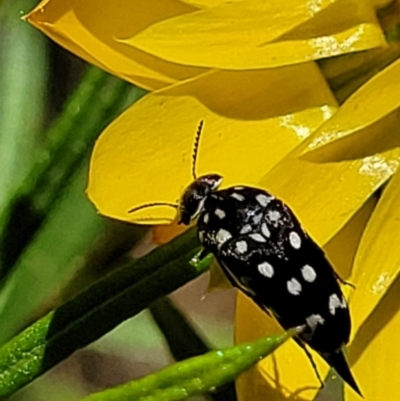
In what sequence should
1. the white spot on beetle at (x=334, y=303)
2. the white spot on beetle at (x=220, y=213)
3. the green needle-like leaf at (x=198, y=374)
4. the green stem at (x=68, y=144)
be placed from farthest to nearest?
the green stem at (x=68, y=144) < the white spot on beetle at (x=220, y=213) < the white spot on beetle at (x=334, y=303) < the green needle-like leaf at (x=198, y=374)

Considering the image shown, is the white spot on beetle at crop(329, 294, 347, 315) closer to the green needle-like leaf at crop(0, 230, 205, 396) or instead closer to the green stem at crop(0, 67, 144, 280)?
the green needle-like leaf at crop(0, 230, 205, 396)

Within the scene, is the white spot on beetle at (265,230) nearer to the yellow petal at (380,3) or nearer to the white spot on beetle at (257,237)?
the white spot on beetle at (257,237)

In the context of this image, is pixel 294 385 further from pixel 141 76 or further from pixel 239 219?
pixel 141 76

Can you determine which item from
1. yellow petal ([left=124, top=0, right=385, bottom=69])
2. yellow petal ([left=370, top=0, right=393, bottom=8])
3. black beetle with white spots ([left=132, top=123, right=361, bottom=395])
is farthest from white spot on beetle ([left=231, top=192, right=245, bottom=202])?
yellow petal ([left=370, top=0, right=393, bottom=8])

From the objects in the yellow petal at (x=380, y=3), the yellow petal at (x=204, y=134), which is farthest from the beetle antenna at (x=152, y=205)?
the yellow petal at (x=380, y=3)

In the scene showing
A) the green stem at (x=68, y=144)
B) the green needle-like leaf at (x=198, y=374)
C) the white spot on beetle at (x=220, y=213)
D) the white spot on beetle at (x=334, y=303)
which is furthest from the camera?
the green stem at (x=68, y=144)

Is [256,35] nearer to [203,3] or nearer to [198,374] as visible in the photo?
[203,3]

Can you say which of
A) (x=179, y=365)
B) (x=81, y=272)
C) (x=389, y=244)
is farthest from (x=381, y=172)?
(x=81, y=272)

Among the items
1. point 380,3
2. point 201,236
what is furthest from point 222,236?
point 380,3

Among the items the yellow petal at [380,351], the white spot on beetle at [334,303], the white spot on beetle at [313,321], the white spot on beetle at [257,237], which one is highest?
the white spot on beetle at [257,237]
